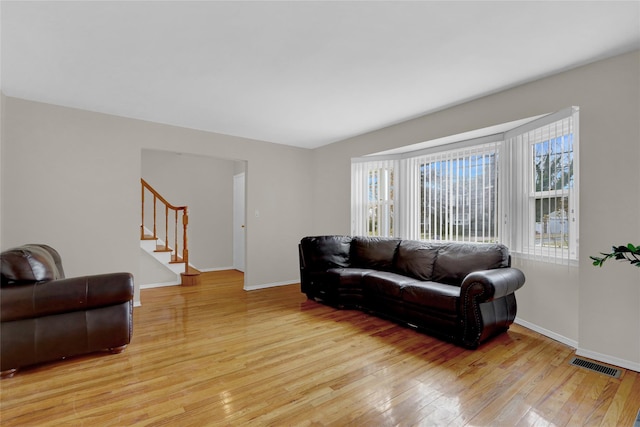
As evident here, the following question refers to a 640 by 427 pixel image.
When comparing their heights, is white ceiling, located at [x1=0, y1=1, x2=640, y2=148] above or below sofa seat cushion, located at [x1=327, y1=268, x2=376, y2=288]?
above

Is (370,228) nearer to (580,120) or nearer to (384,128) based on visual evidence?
(384,128)

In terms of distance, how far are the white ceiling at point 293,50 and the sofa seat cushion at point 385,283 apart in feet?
6.66

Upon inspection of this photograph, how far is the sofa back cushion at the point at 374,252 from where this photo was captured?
4.20m

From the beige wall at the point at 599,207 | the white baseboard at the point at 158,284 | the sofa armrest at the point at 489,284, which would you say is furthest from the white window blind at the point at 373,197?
the white baseboard at the point at 158,284

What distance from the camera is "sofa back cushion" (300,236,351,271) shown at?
14.3 feet

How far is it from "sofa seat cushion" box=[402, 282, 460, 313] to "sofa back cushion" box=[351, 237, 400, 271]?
912mm

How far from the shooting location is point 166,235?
19.1 feet

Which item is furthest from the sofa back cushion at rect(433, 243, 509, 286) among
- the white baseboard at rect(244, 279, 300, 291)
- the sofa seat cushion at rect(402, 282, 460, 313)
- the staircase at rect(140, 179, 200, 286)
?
the staircase at rect(140, 179, 200, 286)

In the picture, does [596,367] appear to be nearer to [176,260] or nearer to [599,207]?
[599,207]

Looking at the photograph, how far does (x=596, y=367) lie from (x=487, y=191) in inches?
77.9

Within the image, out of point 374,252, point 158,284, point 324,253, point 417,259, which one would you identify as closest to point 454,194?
point 417,259

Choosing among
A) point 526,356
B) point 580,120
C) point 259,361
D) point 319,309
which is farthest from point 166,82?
point 526,356

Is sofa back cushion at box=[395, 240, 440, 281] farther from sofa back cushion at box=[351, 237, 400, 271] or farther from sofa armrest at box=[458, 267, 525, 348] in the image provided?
sofa armrest at box=[458, 267, 525, 348]

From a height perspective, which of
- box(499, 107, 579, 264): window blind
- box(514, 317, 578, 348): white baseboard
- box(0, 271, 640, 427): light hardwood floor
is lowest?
box(0, 271, 640, 427): light hardwood floor
